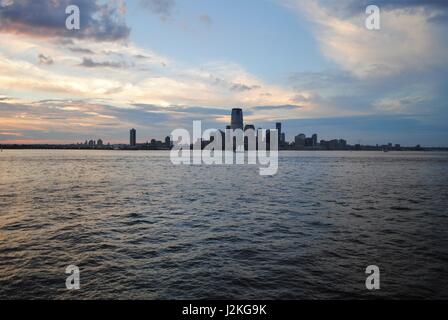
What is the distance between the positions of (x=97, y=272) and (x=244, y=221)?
16740 mm

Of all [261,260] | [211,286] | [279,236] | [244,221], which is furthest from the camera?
[244,221]

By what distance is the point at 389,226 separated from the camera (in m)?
29.6

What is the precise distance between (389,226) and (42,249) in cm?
2900

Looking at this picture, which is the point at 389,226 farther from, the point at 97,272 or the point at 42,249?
the point at 42,249

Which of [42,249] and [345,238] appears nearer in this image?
[42,249]

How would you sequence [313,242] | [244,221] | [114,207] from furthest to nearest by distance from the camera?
[114,207], [244,221], [313,242]
